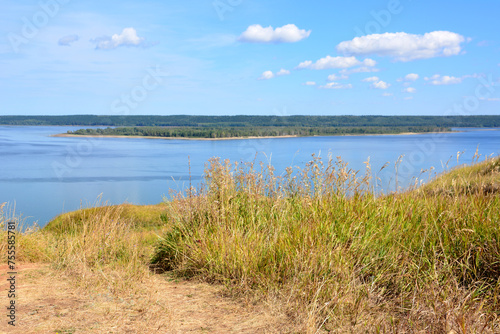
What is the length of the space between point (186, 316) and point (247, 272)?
0.93 m

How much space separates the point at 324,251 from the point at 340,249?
202 millimetres

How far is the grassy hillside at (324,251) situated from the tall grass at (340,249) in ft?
0.05

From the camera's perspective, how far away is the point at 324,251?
449 cm

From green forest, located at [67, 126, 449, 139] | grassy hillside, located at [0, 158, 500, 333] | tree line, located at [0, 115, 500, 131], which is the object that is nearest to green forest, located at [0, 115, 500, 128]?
tree line, located at [0, 115, 500, 131]

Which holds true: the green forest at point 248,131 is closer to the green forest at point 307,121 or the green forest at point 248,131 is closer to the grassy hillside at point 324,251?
the green forest at point 307,121

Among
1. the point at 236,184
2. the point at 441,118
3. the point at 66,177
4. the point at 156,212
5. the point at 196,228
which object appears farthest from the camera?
the point at 441,118

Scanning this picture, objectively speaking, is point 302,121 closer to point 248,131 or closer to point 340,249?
point 248,131

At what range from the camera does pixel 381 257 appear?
4.44 metres

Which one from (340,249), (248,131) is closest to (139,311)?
(340,249)

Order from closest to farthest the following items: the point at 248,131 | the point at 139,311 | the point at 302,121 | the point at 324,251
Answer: the point at 139,311 → the point at 324,251 → the point at 248,131 → the point at 302,121

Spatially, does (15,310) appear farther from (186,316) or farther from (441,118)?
(441,118)

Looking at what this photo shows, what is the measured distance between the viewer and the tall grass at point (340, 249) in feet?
12.5

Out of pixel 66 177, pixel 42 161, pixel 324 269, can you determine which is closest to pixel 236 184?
pixel 324 269

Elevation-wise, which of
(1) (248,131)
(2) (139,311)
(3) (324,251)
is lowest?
(2) (139,311)
